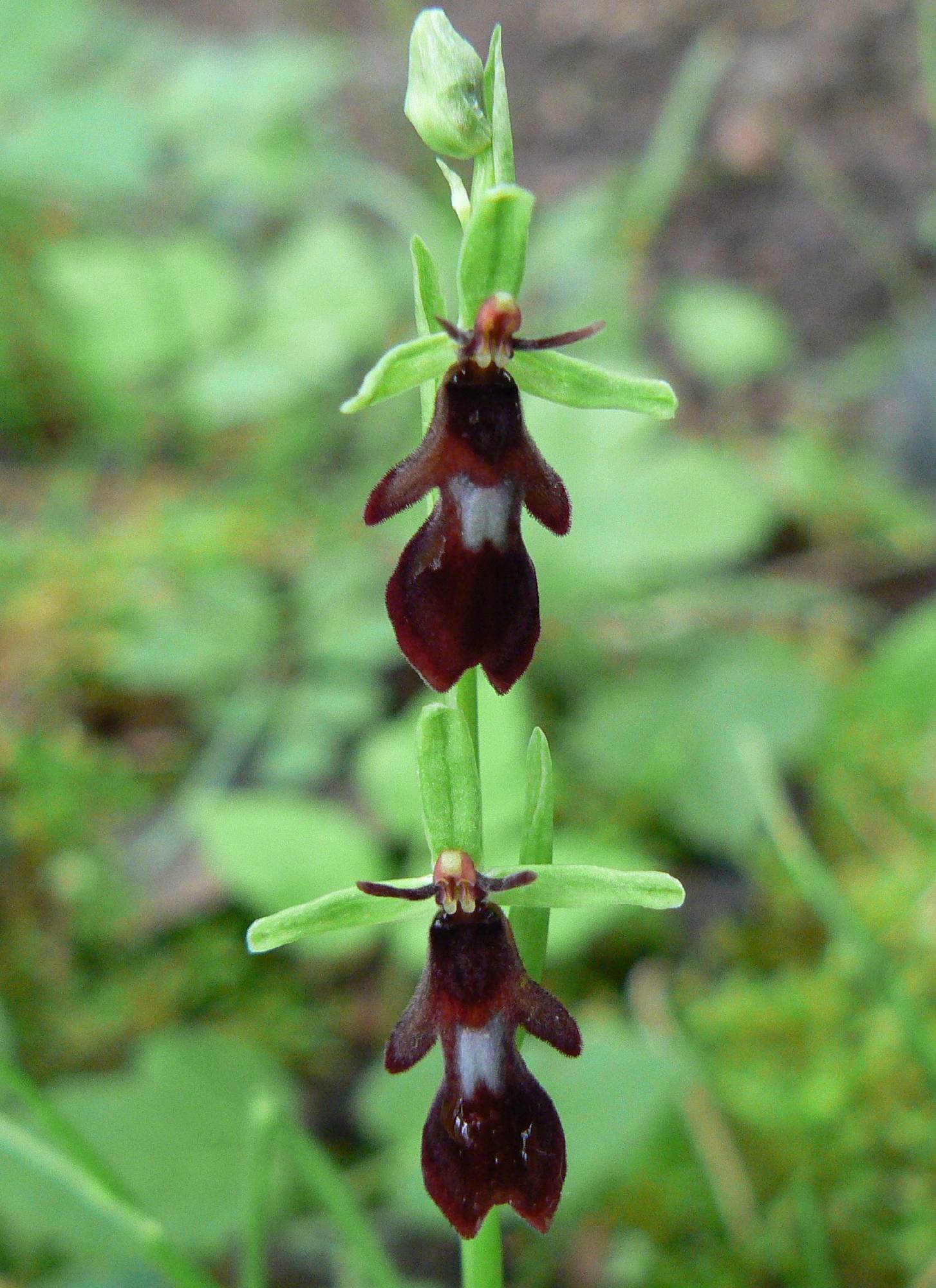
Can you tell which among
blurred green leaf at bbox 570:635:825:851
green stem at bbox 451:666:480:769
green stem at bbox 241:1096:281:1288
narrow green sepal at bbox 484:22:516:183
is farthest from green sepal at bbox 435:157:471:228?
blurred green leaf at bbox 570:635:825:851

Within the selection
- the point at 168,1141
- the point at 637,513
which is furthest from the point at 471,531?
the point at 637,513

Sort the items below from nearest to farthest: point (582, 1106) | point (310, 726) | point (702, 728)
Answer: point (582, 1106), point (310, 726), point (702, 728)

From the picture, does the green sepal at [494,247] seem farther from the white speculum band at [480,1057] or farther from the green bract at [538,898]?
the white speculum band at [480,1057]

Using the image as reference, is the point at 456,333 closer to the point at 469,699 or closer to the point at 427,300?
the point at 427,300

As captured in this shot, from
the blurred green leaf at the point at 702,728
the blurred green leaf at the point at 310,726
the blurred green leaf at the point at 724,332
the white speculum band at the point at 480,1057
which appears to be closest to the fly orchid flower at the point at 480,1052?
the white speculum band at the point at 480,1057

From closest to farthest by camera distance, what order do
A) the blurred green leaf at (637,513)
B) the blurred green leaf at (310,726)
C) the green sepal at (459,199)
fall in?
the green sepal at (459,199)
the blurred green leaf at (310,726)
the blurred green leaf at (637,513)

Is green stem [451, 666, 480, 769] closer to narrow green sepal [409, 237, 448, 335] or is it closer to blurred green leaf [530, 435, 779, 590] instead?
narrow green sepal [409, 237, 448, 335]
